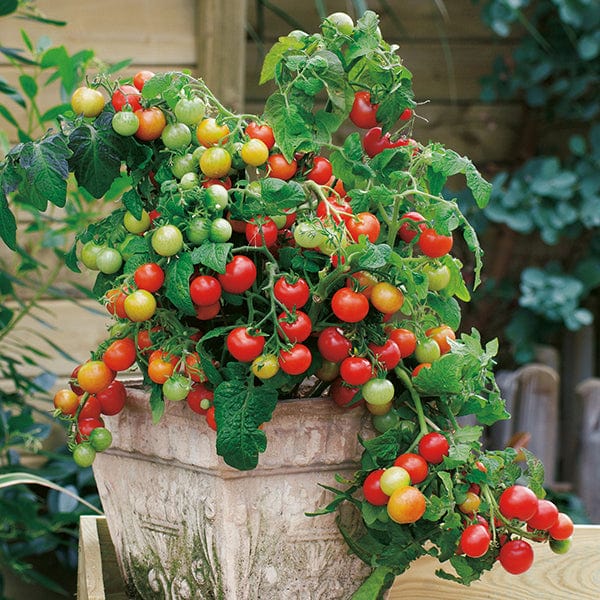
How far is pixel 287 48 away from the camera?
722mm

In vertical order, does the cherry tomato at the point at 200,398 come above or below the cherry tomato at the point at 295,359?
below

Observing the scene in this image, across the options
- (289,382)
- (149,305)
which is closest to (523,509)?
(289,382)

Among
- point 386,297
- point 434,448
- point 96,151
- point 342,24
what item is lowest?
point 434,448

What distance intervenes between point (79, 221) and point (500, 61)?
4.22 feet

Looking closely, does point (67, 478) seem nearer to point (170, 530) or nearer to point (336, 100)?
point (170, 530)

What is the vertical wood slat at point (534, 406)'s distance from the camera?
218 cm

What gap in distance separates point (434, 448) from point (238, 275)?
0.62 ft

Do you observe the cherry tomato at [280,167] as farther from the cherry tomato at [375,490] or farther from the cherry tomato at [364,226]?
the cherry tomato at [375,490]

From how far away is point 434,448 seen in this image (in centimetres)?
68

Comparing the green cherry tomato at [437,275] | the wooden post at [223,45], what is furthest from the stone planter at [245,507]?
the wooden post at [223,45]

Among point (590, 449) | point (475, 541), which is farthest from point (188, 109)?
point (590, 449)

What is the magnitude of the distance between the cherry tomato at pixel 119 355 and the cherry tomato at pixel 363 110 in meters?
0.25

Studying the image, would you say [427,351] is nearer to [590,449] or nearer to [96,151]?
[96,151]

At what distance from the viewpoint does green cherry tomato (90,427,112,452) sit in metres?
0.73
